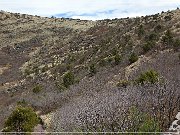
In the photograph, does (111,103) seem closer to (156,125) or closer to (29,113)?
(156,125)

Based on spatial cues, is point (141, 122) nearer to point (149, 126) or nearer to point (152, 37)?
point (149, 126)

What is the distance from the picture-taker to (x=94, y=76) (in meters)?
33.5

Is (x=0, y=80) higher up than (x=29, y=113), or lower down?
lower down

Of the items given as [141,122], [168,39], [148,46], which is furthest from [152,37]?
[141,122]

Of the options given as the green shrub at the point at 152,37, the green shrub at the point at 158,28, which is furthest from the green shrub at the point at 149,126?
the green shrub at the point at 158,28

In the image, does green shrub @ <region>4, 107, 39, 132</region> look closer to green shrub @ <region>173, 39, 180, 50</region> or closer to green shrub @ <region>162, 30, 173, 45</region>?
green shrub @ <region>173, 39, 180, 50</region>

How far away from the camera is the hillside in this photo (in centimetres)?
1545

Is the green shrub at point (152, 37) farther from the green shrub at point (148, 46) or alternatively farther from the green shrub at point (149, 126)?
the green shrub at point (149, 126)

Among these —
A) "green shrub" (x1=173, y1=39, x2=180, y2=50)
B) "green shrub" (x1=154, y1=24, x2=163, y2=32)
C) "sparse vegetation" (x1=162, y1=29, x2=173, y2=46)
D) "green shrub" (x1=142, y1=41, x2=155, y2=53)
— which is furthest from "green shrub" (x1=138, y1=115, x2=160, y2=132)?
"green shrub" (x1=154, y1=24, x2=163, y2=32)

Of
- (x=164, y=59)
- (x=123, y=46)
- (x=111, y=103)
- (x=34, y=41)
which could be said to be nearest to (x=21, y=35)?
(x=34, y=41)

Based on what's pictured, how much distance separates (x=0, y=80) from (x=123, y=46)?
73.3 ft

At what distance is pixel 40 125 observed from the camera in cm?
2348

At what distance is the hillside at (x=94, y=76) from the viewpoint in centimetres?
1545

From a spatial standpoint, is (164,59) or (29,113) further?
(164,59)
